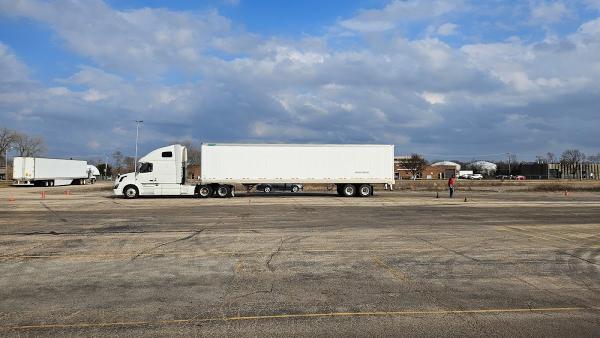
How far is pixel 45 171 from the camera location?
62.4 metres

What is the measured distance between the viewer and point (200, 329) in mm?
5805

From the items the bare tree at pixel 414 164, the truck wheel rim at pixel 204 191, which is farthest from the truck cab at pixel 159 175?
the bare tree at pixel 414 164

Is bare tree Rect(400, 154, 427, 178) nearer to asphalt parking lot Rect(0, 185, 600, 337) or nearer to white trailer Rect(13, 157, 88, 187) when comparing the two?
white trailer Rect(13, 157, 88, 187)

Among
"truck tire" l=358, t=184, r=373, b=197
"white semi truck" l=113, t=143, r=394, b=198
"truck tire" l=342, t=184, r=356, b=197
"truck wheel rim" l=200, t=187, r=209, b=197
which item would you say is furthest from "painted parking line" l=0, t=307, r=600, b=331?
"truck tire" l=342, t=184, r=356, b=197

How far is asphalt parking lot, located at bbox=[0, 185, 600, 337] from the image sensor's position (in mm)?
6020

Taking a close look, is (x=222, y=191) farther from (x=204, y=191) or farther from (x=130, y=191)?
(x=130, y=191)

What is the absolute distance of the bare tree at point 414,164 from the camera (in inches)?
5354

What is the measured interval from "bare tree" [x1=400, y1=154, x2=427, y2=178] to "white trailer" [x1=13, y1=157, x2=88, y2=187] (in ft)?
293

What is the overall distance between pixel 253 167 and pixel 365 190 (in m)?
8.94

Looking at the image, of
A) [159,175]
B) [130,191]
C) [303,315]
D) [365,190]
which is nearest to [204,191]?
[159,175]

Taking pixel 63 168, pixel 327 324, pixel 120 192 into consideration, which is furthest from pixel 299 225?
pixel 63 168

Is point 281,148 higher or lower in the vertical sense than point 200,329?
higher

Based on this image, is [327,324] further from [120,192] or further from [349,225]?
[120,192]

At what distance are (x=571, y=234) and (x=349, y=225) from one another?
714 cm
